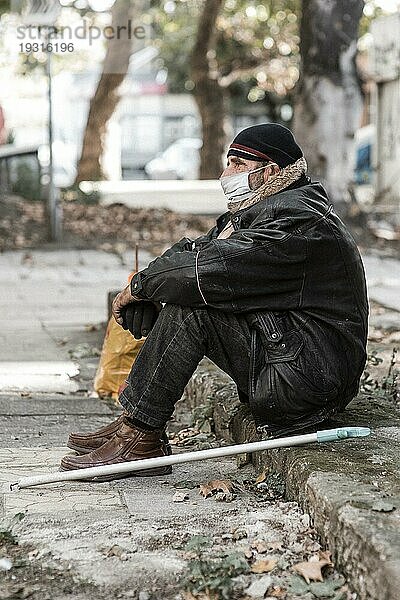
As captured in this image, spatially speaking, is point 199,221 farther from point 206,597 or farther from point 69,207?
point 206,597

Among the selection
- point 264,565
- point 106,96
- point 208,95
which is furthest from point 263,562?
point 208,95

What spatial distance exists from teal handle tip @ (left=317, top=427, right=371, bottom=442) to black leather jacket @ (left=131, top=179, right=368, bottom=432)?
0.11 m

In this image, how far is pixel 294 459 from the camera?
362 centimetres

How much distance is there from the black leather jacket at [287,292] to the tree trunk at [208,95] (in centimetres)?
1688

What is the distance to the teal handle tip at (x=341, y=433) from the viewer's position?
3713 millimetres

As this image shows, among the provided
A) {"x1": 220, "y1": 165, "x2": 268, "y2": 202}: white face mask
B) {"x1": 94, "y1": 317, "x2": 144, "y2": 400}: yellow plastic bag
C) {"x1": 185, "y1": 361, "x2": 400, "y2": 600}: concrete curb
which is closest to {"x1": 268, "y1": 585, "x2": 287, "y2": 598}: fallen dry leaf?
{"x1": 185, "y1": 361, "x2": 400, "y2": 600}: concrete curb

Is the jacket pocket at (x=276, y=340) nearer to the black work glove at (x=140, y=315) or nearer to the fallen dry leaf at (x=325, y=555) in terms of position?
the black work glove at (x=140, y=315)

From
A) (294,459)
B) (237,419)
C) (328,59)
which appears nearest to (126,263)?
(328,59)

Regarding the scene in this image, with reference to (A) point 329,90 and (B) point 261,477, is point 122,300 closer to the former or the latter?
(B) point 261,477

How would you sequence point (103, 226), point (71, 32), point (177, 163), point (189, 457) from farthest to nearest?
point (177, 163) < point (71, 32) < point (103, 226) < point (189, 457)

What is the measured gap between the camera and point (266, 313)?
3.77 metres

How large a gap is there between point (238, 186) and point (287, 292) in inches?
20.0

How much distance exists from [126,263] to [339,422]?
771 cm

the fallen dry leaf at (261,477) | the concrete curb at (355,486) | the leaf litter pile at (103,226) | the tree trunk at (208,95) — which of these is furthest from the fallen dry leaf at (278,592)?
the tree trunk at (208,95)
